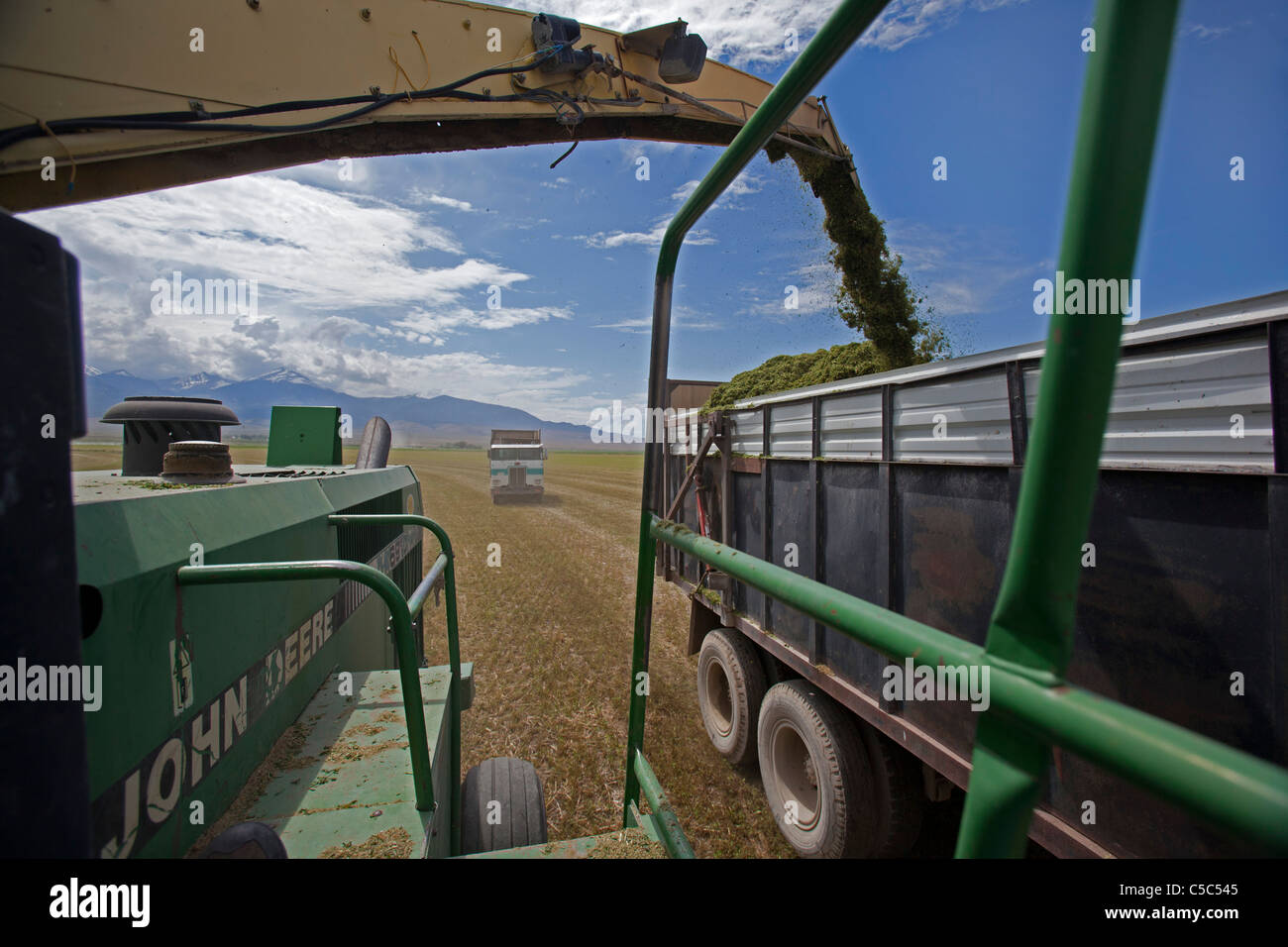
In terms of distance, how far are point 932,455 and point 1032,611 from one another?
80.5 inches

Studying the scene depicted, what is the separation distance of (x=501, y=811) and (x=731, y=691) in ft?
6.58

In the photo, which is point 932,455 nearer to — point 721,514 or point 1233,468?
point 1233,468

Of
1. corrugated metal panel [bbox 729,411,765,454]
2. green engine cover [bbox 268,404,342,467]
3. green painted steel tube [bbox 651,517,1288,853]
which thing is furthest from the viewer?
green engine cover [bbox 268,404,342,467]

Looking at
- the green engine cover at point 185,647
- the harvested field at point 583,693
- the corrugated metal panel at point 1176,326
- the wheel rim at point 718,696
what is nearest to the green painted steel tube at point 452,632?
the green engine cover at point 185,647

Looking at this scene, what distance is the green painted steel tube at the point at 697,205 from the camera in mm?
895

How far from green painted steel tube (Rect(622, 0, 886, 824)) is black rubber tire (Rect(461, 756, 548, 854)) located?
0.87 meters

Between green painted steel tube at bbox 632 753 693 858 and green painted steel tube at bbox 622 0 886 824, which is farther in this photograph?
green painted steel tube at bbox 632 753 693 858

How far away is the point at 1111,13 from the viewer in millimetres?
498

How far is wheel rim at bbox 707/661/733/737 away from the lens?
455 centimetres

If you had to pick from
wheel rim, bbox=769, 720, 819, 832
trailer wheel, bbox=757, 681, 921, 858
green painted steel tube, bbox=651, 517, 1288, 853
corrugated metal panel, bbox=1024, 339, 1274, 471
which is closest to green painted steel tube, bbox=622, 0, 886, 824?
green painted steel tube, bbox=651, 517, 1288, 853

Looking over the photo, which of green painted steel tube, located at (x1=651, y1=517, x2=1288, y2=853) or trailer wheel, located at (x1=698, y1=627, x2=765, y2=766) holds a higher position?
green painted steel tube, located at (x1=651, y1=517, x2=1288, y2=853)

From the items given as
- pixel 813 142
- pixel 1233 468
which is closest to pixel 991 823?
pixel 1233 468

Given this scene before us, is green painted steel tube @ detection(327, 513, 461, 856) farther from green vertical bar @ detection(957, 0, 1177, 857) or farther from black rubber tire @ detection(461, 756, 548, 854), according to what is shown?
green vertical bar @ detection(957, 0, 1177, 857)
